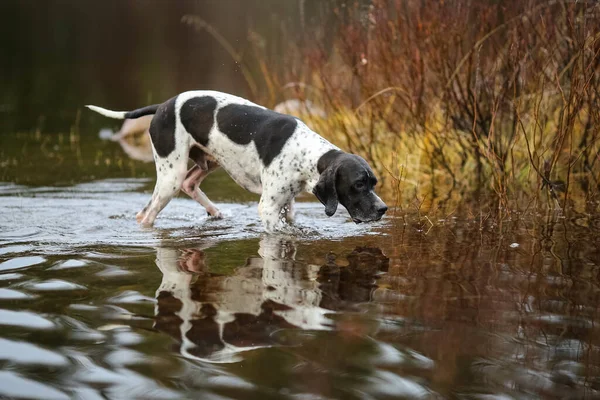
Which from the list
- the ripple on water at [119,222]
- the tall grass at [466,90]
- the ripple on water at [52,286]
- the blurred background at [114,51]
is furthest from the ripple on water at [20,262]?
the blurred background at [114,51]

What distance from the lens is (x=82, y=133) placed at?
44.6 feet

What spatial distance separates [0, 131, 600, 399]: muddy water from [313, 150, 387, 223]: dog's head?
0.20 meters

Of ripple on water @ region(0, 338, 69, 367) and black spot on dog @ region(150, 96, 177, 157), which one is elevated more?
black spot on dog @ region(150, 96, 177, 157)

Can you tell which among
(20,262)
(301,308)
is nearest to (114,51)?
(20,262)

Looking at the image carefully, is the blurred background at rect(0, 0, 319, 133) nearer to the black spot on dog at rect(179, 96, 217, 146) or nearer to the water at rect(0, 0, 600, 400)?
the black spot on dog at rect(179, 96, 217, 146)

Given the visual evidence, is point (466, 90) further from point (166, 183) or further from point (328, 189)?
point (166, 183)

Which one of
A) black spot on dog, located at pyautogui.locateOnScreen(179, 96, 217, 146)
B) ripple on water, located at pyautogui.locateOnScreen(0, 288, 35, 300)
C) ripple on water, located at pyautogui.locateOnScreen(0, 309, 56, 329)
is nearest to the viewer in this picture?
ripple on water, located at pyautogui.locateOnScreen(0, 309, 56, 329)

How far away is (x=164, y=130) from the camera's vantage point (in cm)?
624

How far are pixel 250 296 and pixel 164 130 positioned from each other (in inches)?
100

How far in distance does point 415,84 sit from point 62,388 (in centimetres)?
537

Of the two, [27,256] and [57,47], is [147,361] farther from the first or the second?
[57,47]

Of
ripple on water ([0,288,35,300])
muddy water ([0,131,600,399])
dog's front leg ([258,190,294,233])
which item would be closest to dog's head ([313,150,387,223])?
muddy water ([0,131,600,399])

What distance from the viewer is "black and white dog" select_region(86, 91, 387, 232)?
552 cm

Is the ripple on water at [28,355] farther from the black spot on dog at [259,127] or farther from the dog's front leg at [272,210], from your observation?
the black spot on dog at [259,127]
